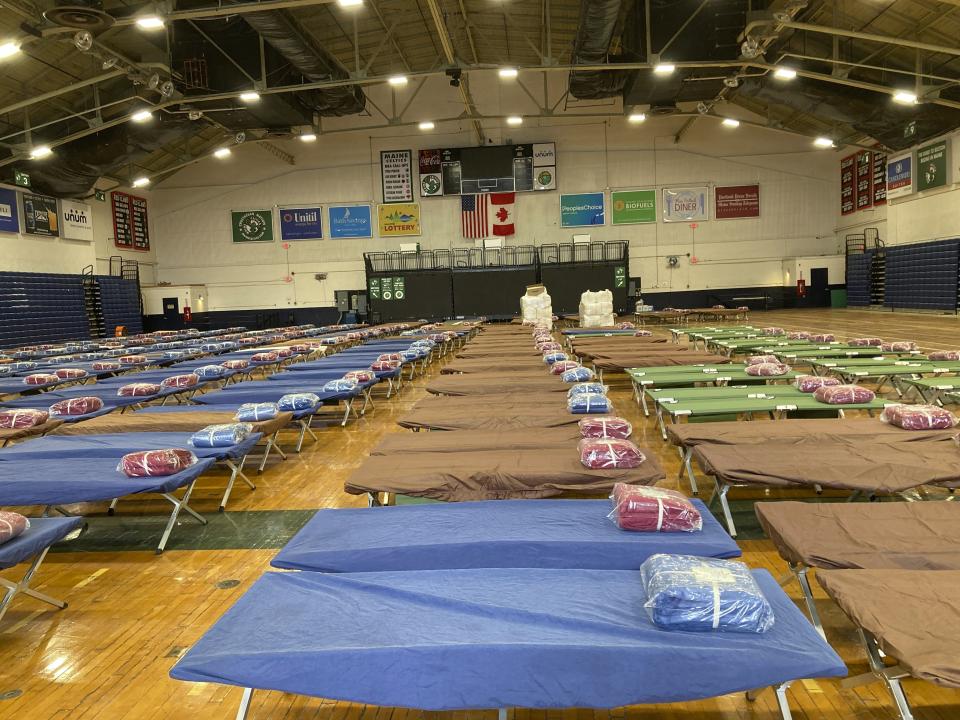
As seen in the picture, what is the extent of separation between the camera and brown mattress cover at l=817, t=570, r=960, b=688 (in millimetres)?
1691

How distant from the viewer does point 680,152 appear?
79.9ft

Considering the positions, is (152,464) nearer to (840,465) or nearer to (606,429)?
(606,429)

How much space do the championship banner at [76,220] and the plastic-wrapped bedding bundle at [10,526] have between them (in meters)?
20.4

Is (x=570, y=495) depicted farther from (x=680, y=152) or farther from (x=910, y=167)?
(x=680, y=152)

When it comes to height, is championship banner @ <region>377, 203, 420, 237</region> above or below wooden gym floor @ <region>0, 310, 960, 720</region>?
above

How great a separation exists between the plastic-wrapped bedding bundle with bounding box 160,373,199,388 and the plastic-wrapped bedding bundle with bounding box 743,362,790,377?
638 cm

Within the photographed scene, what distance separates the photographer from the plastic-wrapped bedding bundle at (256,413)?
17.4 feet

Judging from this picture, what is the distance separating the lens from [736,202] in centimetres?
2450

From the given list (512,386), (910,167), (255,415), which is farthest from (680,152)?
(255,415)

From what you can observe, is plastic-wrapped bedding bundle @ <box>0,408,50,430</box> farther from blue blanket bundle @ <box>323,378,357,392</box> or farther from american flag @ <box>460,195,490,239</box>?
american flag @ <box>460,195,490,239</box>

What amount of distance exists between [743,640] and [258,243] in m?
26.1

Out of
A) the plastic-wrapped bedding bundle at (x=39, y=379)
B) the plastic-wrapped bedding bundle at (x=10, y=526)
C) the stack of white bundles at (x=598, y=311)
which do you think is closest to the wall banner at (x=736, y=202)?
the stack of white bundles at (x=598, y=311)

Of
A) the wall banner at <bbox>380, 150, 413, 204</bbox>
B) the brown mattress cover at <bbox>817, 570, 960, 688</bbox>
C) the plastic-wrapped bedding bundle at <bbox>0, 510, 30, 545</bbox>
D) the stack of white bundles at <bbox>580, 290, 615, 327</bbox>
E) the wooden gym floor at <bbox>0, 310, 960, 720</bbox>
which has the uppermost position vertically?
the wall banner at <bbox>380, 150, 413, 204</bbox>

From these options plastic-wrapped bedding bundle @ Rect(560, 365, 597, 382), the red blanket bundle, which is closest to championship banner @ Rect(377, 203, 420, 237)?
the red blanket bundle
